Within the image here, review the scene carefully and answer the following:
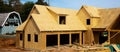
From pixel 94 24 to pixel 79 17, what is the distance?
2.99 m

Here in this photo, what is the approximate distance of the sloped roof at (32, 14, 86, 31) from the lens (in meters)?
30.8

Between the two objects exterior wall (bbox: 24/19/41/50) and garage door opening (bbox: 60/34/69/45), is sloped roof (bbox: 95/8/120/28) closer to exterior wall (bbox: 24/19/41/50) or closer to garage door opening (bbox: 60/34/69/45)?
garage door opening (bbox: 60/34/69/45)

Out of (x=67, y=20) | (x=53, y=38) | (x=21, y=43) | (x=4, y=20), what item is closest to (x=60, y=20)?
(x=67, y=20)

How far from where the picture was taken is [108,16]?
121 feet

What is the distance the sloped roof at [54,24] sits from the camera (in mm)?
30750

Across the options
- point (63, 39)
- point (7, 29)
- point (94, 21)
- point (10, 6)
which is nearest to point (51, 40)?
point (63, 39)

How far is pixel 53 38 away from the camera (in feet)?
124

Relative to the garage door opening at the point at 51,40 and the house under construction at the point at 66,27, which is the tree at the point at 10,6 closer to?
the house under construction at the point at 66,27

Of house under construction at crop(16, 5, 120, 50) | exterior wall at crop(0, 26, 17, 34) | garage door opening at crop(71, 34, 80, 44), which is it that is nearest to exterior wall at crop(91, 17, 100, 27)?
house under construction at crop(16, 5, 120, 50)

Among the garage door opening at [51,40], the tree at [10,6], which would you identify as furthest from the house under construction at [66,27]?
the tree at [10,6]

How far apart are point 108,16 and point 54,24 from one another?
9.19 metres

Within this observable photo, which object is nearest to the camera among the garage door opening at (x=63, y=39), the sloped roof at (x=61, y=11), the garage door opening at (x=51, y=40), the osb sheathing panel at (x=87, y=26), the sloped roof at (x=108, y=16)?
the sloped roof at (x=108, y=16)

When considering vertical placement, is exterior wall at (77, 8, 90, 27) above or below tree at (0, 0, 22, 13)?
below

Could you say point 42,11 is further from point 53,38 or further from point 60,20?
point 53,38
